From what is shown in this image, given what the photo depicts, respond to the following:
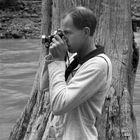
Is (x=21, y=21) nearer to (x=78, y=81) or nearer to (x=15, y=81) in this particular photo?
(x=15, y=81)

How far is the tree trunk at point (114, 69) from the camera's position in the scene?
15.3 feet

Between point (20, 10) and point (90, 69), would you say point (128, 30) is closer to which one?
point (90, 69)

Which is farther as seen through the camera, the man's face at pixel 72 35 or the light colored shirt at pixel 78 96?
the man's face at pixel 72 35

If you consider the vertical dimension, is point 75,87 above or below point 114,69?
above

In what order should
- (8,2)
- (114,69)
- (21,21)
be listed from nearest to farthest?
(114,69)
(21,21)
(8,2)

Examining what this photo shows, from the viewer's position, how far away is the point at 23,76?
12961 mm

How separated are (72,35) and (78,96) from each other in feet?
1.30

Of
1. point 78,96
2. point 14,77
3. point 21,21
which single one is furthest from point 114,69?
point 21,21

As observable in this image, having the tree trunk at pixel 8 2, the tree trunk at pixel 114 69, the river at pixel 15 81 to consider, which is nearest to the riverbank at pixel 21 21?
the tree trunk at pixel 8 2

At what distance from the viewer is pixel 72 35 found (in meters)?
2.89

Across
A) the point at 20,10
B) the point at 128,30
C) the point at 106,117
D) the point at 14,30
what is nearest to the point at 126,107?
the point at 106,117

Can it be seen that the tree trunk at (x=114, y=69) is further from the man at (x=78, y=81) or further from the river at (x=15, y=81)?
the river at (x=15, y=81)

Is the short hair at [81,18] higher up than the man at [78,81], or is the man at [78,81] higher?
the short hair at [81,18]

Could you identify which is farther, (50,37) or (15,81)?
(15,81)
